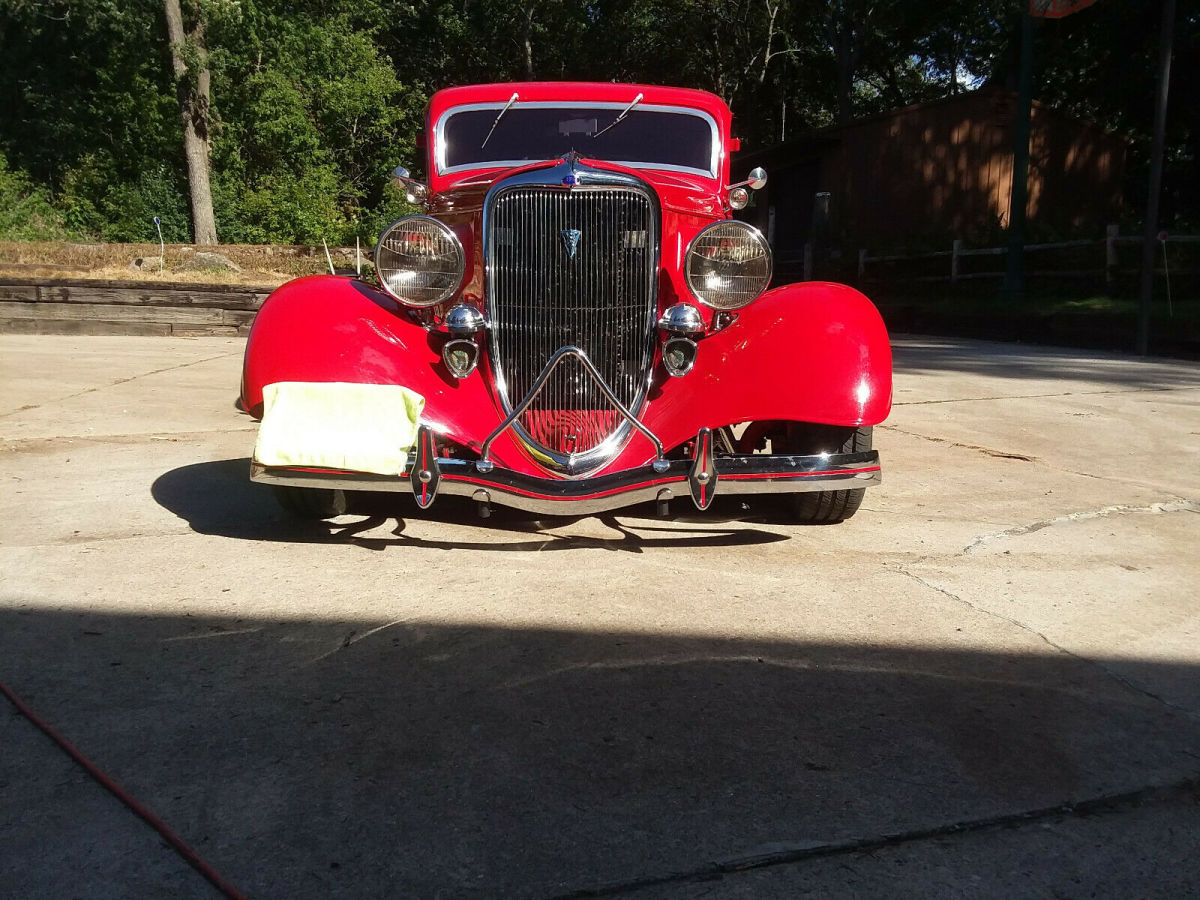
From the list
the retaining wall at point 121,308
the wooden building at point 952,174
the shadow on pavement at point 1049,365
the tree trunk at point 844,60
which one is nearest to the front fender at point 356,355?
the shadow on pavement at point 1049,365

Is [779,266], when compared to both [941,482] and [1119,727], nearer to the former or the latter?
[941,482]

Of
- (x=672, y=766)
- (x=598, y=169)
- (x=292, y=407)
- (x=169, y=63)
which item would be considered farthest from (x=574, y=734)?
(x=169, y=63)

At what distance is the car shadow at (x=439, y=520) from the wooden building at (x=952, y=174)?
18.3m

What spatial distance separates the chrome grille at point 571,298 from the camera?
13.1ft

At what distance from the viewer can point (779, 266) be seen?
2581 centimetres

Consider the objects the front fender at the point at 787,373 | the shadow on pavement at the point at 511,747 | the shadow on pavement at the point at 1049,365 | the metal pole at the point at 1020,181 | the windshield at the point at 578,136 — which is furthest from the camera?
the metal pole at the point at 1020,181

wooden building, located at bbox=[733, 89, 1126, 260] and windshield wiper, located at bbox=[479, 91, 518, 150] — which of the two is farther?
wooden building, located at bbox=[733, 89, 1126, 260]

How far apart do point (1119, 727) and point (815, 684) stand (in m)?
0.71

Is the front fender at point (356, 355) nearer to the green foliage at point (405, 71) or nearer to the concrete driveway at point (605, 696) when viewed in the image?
the concrete driveway at point (605, 696)

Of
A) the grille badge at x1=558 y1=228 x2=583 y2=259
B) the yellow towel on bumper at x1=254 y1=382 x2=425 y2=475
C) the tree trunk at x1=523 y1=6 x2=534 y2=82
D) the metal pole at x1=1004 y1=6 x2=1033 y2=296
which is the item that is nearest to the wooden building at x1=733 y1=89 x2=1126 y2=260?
the metal pole at x1=1004 y1=6 x2=1033 y2=296

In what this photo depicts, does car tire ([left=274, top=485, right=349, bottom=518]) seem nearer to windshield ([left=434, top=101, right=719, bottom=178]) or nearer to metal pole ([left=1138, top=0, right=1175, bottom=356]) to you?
windshield ([left=434, top=101, right=719, bottom=178])

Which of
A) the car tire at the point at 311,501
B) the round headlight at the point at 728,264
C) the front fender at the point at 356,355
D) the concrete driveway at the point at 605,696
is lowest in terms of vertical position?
the concrete driveway at the point at 605,696

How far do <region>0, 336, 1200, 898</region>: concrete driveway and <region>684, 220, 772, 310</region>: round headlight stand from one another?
0.97m

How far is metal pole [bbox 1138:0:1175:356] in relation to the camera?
1183cm
